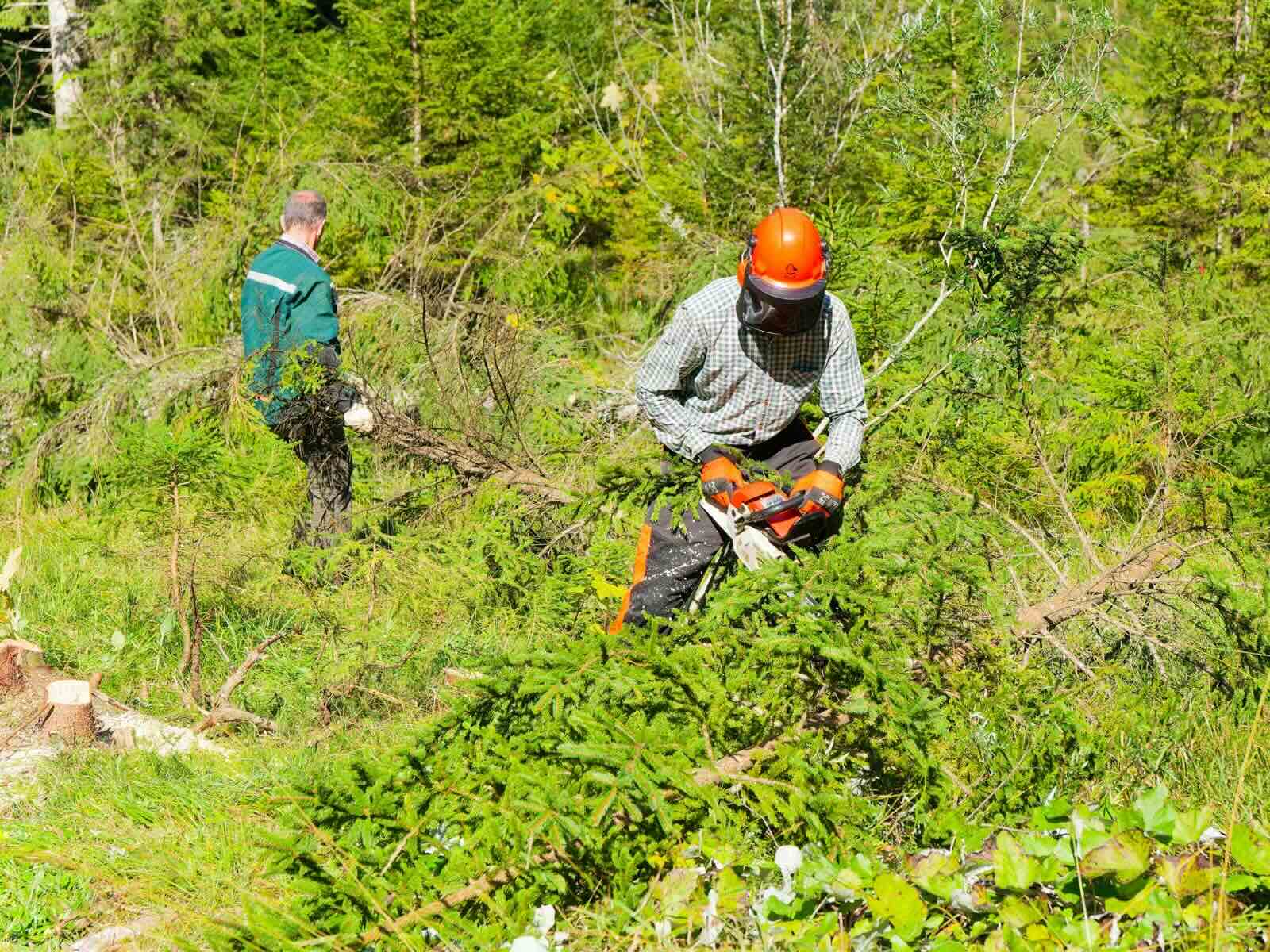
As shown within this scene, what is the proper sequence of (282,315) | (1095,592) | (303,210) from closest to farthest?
(1095,592)
(282,315)
(303,210)

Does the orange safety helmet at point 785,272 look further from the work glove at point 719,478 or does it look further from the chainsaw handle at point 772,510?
the chainsaw handle at point 772,510

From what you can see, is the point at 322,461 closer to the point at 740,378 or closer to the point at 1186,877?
the point at 740,378

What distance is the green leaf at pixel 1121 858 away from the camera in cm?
252

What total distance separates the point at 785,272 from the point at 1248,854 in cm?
210

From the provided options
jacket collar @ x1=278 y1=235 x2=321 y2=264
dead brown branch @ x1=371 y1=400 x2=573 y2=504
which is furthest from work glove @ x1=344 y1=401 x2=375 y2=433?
jacket collar @ x1=278 y1=235 x2=321 y2=264

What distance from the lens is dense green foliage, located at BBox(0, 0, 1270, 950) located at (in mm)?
2791

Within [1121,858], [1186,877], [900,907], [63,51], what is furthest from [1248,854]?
[63,51]

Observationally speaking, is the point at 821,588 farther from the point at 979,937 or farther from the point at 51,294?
the point at 51,294

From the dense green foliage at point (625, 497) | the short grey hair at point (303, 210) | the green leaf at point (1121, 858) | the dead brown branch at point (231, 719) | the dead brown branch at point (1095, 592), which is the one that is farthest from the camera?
the short grey hair at point (303, 210)

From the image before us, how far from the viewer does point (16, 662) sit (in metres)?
4.81

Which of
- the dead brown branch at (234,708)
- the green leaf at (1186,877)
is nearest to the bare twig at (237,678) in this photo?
the dead brown branch at (234,708)

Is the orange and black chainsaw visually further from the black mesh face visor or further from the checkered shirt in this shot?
the black mesh face visor

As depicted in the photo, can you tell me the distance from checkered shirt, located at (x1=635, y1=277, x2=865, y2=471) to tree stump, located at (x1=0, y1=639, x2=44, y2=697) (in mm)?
2763

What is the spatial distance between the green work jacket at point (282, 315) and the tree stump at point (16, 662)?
5.00 feet
